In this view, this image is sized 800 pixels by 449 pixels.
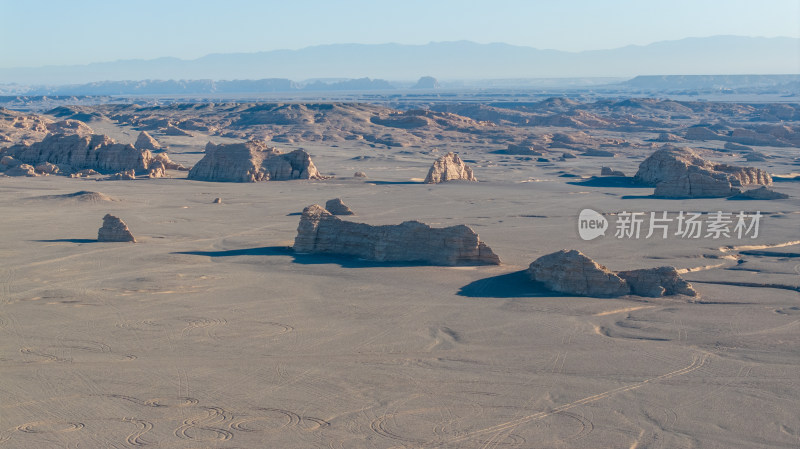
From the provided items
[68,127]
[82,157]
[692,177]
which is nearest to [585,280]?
[692,177]

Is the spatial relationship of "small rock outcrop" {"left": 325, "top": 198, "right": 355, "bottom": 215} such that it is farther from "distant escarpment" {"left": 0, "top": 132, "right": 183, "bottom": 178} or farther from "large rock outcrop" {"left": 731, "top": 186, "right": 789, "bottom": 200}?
"large rock outcrop" {"left": 731, "top": 186, "right": 789, "bottom": 200}

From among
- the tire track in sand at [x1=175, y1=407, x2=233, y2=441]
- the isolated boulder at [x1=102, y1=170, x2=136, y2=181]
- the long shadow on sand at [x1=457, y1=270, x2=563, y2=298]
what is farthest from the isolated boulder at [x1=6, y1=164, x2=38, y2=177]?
the tire track in sand at [x1=175, y1=407, x2=233, y2=441]

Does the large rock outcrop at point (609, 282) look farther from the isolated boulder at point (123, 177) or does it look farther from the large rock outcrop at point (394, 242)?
the isolated boulder at point (123, 177)

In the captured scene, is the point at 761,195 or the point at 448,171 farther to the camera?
the point at 448,171

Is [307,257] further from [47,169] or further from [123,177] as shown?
[47,169]

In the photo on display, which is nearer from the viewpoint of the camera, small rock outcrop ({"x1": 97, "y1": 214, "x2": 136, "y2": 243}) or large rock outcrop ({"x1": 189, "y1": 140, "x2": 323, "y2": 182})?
small rock outcrop ({"x1": 97, "y1": 214, "x2": 136, "y2": 243})

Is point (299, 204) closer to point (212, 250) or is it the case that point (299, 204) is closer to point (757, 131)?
point (212, 250)
